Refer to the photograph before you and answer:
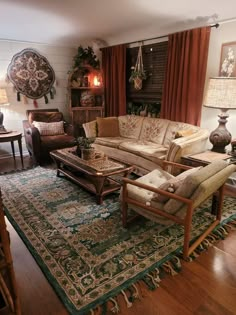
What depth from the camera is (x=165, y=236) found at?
7.09 ft

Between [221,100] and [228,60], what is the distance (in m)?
0.77

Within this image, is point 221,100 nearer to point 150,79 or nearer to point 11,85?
point 150,79

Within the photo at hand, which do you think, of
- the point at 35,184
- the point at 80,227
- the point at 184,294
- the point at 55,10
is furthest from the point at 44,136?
the point at 184,294

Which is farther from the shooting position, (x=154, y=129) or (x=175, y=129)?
(x=154, y=129)

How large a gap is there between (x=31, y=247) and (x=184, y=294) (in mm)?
1306

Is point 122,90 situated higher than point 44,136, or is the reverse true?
point 122,90

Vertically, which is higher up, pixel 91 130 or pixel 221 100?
pixel 221 100

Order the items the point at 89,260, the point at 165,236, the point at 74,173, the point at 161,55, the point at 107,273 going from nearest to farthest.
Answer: the point at 107,273 < the point at 89,260 < the point at 165,236 < the point at 74,173 < the point at 161,55

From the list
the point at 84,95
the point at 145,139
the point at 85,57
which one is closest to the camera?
the point at 145,139

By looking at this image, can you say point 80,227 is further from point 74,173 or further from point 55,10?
point 55,10

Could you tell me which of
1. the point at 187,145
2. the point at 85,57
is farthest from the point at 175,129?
the point at 85,57

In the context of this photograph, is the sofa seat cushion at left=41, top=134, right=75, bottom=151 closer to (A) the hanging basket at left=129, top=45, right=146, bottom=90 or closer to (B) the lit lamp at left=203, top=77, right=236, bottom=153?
(A) the hanging basket at left=129, top=45, right=146, bottom=90

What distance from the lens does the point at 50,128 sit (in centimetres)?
450

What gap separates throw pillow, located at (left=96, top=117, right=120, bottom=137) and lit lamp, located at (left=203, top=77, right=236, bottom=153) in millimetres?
1875
